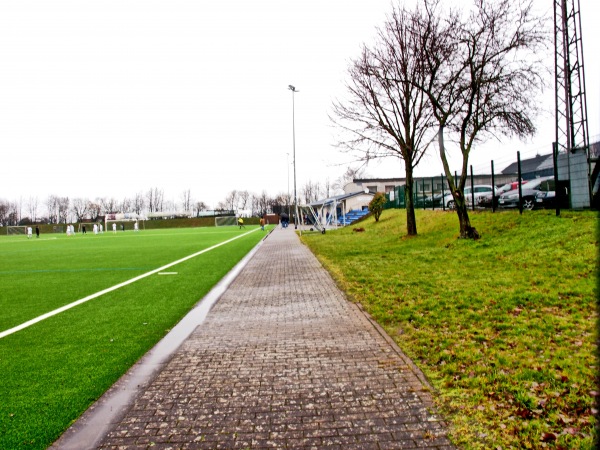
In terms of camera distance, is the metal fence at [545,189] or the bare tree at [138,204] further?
the bare tree at [138,204]

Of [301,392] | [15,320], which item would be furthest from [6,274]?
[301,392]

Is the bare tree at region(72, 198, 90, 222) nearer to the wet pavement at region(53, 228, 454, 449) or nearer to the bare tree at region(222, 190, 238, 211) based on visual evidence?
the bare tree at region(222, 190, 238, 211)

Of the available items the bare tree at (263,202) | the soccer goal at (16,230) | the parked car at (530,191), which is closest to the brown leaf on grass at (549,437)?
the parked car at (530,191)

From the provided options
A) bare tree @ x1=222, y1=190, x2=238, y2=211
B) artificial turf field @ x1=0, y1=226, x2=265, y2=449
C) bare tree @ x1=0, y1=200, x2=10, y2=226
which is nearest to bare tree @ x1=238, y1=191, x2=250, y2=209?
bare tree @ x1=222, y1=190, x2=238, y2=211

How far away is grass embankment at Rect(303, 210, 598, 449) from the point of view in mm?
3239

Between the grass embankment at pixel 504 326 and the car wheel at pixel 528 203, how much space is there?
449 cm

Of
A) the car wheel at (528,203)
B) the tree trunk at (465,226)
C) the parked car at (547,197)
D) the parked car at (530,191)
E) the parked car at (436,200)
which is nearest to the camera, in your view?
the tree trunk at (465,226)

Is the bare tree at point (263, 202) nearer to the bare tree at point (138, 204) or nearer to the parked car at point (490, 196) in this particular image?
the bare tree at point (138, 204)

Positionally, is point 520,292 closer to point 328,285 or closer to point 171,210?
point 328,285

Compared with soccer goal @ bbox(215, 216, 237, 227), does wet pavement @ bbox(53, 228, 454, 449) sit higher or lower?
lower

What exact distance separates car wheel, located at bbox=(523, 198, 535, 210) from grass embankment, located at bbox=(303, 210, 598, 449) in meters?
4.49

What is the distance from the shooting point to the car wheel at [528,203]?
18372mm

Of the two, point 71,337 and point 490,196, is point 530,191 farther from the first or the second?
point 71,337

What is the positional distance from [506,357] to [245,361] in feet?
8.69
